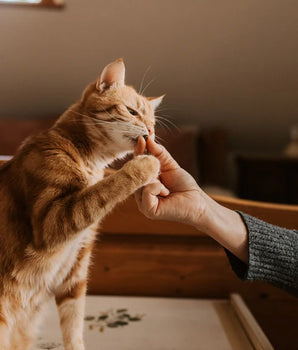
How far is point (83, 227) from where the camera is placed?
843 millimetres

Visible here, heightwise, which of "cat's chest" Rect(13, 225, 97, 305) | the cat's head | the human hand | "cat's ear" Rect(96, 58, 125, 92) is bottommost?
"cat's chest" Rect(13, 225, 97, 305)

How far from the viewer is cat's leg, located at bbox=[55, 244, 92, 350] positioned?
3.41 ft

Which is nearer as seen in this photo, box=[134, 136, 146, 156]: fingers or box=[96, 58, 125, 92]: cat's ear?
box=[134, 136, 146, 156]: fingers

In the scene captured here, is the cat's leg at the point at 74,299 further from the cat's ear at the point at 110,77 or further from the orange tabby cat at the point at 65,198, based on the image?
the cat's ear at the point at 110,77

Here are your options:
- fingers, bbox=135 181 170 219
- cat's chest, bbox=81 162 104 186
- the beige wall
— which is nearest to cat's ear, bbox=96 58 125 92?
cat's chest, bbox=81 162 104 186

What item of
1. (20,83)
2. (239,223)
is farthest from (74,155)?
(20,83)

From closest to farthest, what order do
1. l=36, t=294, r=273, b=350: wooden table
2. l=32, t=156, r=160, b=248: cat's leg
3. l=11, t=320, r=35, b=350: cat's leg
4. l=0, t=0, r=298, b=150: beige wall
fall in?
l=32, t=156, r=160, b=248: cat's leg, l=11, t=320, r=35, b=350: cat's leg, l=36, t=294, r=273, b=350: wooden table, l=0, t=0, r=298, b=150: beige wall

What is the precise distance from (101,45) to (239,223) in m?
2.14

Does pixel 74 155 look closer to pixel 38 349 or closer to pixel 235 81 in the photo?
pixel 38 349

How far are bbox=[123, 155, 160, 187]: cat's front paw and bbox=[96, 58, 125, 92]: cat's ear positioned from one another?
0.30 metres

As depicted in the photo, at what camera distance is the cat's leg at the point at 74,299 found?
104cm

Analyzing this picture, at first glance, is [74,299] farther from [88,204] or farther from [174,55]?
[174,55]

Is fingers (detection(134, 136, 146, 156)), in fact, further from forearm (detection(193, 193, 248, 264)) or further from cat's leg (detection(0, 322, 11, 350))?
cat's leg (detection(0, 322, 11, 350))

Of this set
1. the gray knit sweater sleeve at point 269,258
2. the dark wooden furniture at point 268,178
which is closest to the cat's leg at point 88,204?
the gray knit sweater sleeve at point 269,258
